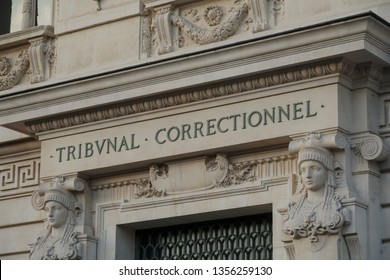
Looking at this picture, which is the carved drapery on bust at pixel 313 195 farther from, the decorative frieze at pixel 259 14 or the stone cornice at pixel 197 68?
the decorative frieze at pixel 259 14

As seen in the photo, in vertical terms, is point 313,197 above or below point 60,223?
below

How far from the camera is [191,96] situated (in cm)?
2017

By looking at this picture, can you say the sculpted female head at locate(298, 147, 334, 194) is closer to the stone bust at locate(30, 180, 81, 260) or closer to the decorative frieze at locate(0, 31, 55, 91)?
the stone bust at locate(30, 180, 81, 260)

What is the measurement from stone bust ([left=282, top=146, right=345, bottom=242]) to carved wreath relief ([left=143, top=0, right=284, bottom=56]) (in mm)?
2131

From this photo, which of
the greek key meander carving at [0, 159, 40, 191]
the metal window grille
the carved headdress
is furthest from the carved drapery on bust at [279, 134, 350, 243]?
the greek key meander carving at [0, 159, 40, 191]

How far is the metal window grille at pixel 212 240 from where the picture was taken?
1995cm

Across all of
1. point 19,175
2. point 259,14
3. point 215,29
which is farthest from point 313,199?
point 19,175

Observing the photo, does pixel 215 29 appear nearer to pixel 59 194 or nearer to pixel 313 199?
pixel 313 199

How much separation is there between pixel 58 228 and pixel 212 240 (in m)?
2.29

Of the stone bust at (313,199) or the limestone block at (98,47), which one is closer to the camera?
the stone bust at (313,199)

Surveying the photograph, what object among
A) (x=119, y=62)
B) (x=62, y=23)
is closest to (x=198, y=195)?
(x=119, y=62)

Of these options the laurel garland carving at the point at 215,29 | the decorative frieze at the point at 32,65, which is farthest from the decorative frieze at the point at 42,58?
the laurel garland carving at the point at 215,29

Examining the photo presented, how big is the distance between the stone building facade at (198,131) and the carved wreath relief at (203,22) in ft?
0.07

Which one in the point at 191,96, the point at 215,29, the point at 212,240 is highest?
the point at 215,29
